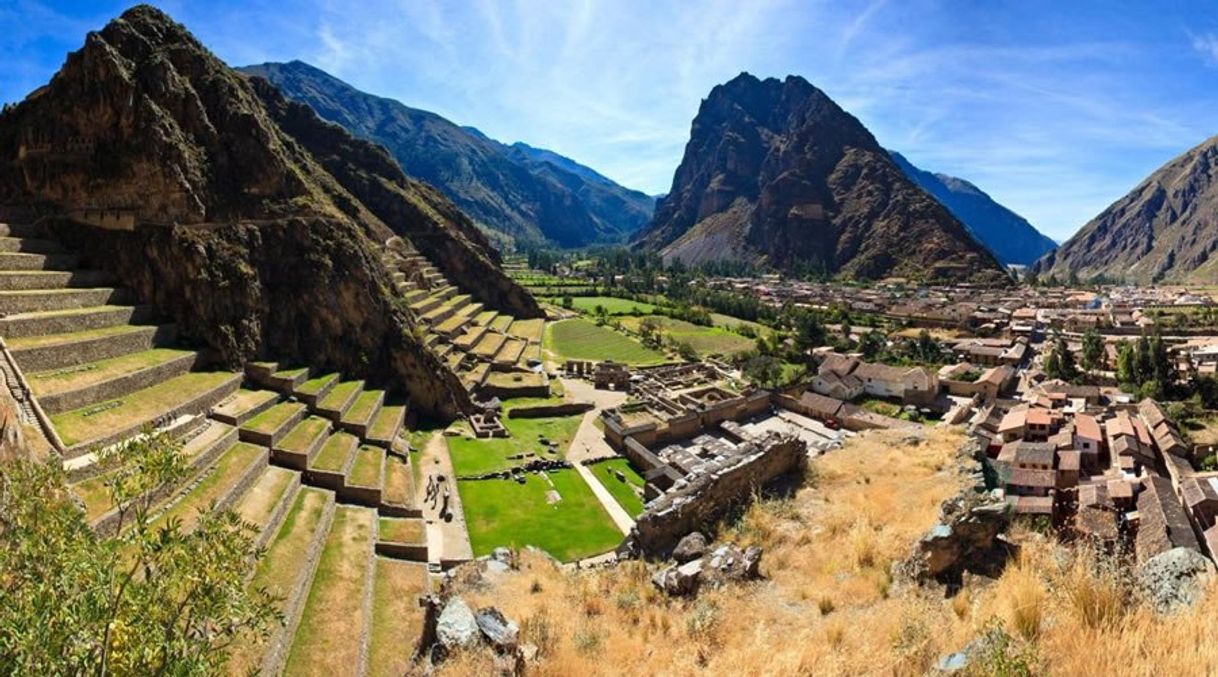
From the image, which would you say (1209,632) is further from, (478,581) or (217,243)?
(217,243)

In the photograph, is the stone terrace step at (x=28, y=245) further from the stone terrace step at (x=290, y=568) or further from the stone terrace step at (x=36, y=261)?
the stone terrace step at (x=290, y=568)

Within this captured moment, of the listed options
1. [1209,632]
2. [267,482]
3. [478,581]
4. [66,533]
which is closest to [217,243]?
[267,482]

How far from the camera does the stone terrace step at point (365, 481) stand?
25797mm

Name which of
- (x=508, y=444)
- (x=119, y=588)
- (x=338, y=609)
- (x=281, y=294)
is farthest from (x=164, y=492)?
(x=281, y=294)

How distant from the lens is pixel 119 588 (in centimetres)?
604

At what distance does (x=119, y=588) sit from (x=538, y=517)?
75.7 feet

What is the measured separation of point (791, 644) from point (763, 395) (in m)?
39.0

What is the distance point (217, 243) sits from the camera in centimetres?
3388

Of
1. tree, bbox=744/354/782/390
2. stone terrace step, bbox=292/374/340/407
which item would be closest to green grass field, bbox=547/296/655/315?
tree, bbox=744/354/782/390

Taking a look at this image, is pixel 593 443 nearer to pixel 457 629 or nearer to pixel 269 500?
pixel 269 500

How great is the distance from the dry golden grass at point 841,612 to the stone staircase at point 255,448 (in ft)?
23.2

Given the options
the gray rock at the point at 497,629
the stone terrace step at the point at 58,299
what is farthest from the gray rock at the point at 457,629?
the stone terrace step at the point at 58,299

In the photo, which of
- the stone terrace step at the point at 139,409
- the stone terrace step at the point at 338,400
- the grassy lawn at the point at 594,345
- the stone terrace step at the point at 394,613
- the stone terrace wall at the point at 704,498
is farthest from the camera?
the grassy lawn at the point at 594,345

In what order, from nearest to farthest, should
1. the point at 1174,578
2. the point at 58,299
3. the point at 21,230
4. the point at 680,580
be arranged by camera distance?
1. the point at 1174,578
2. the point at 680,580
3. the point at 58,299
4. the point at 21,230
